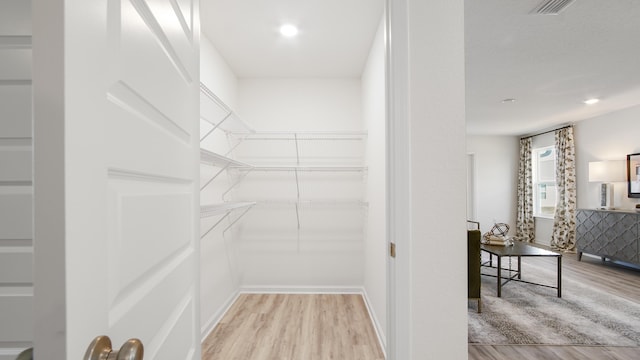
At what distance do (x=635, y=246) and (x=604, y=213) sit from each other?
0.59m

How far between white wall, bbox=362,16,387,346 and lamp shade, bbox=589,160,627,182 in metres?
4.20

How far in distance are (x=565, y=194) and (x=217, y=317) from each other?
629cm

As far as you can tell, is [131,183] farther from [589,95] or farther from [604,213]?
[604,213]

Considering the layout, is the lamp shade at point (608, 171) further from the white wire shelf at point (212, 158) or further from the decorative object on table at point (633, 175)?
the white wire shelf at point (212, 158)

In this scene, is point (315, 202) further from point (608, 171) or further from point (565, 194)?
point (565, 194)

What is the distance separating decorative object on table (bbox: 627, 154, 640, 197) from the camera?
4.44 metres

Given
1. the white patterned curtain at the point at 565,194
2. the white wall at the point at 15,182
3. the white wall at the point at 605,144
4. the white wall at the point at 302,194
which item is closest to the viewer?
the white wall at the point at 15,182

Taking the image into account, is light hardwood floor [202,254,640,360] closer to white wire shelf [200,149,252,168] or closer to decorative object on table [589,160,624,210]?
white wire shelf [200,149,252,168]

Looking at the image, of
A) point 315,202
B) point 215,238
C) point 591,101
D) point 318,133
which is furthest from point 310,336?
point 591,101

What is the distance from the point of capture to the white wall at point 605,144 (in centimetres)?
458

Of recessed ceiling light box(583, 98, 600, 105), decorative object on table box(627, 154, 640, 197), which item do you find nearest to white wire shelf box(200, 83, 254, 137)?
recessed ceiling light box(583, 98, 600, 105)

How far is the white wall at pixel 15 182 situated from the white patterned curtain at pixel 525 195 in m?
7.86

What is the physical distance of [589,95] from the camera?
4.03 metres

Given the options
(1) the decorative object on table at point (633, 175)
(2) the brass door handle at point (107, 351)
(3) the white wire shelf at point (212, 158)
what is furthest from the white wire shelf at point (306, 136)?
(1) the decorative object on table at point (633, 175)
